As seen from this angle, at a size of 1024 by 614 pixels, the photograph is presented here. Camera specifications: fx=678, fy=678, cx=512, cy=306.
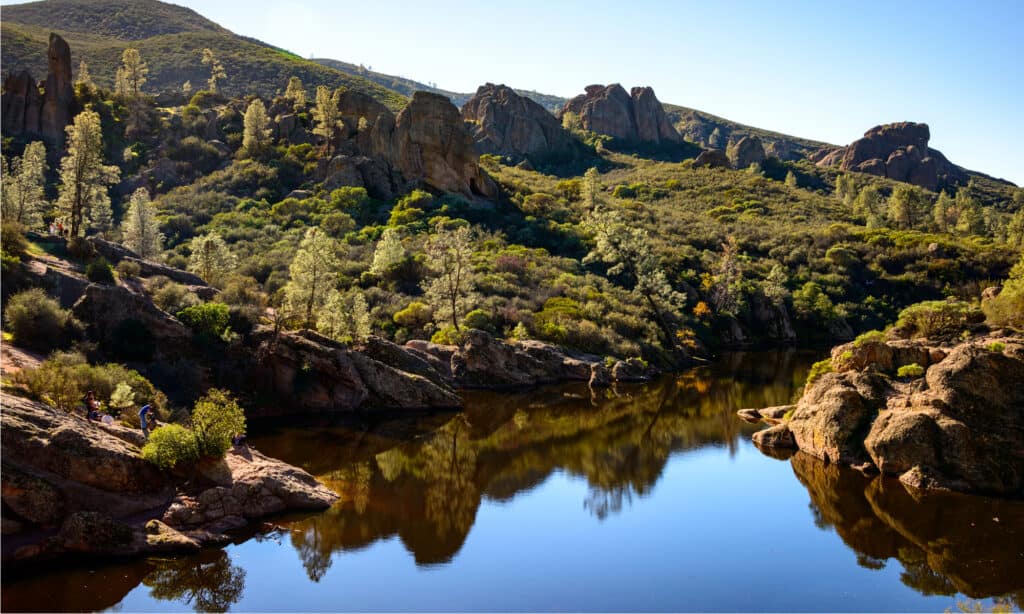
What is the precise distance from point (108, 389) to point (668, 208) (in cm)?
7853

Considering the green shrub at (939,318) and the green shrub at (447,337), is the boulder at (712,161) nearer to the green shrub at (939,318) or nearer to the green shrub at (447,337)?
the green shrub at (447,337)

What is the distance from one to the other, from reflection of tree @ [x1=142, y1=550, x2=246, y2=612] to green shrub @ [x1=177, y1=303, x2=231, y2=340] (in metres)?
16.5

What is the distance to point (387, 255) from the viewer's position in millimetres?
53406

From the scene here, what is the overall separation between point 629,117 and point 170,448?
140 m

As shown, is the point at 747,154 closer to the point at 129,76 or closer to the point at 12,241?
the point at 129,76

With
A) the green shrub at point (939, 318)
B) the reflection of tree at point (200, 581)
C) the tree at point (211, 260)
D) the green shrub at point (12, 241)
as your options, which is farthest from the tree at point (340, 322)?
the green shrub at point (939, 318)

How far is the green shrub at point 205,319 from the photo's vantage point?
31.3 metres

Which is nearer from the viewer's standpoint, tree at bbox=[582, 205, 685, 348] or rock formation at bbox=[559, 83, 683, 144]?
tree at bbox=[582, 205, 685, 348]

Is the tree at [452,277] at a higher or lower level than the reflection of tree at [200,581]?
higher

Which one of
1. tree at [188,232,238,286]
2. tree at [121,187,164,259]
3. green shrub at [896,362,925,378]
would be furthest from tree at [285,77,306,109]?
green shrub at [896,362,925,378]

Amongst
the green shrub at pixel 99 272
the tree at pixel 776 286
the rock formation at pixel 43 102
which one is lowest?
the green shrub at pixel 99 272

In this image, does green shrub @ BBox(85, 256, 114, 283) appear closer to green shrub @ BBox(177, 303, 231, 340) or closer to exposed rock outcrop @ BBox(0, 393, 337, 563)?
green shrub @ BBox(177, 303, 231, 340)

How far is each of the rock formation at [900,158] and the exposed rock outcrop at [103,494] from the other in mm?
150879

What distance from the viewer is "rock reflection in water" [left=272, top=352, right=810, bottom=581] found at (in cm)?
1965
